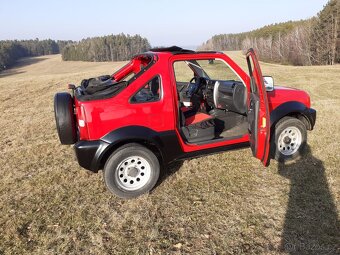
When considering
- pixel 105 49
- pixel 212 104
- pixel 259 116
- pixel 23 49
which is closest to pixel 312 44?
pixel 212 104

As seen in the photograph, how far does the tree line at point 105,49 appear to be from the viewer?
82750mm

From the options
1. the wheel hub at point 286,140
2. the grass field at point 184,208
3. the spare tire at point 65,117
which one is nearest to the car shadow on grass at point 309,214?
the grass field at point 184,208

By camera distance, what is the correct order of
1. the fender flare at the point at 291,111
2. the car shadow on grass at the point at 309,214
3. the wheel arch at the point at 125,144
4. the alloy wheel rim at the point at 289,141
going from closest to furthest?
1. the car shadow on grass at the point at 309,214
2. the wheel arch at the point at 125,144
3. the fender flare at the point at 291,111
4. the alloy wheel rim at the point at 289,141

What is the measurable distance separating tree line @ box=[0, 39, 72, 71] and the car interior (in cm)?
8180

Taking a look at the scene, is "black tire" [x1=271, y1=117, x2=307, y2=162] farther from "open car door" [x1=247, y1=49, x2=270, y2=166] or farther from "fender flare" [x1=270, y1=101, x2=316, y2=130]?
"open car door" [x1=247, y1=49, x2=270, y2=166]

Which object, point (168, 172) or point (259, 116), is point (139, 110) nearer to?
point (168, 172)

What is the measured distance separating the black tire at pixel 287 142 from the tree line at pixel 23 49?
83163mm

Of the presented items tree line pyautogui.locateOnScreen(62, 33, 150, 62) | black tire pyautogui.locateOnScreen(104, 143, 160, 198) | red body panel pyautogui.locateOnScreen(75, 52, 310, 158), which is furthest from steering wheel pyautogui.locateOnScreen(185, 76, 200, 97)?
tree line pyautogui.locateOnScreen(62, 33, 150, 62)

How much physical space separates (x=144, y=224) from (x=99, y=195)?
0.98 meters

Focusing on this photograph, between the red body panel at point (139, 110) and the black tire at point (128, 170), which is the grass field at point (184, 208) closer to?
the black tire at point (128, 170)

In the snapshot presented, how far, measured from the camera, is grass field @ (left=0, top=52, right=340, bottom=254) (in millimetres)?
3086

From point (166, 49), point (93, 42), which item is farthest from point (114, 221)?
point (93, 42)

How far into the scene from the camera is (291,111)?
464 cm

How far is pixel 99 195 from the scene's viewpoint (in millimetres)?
4098
